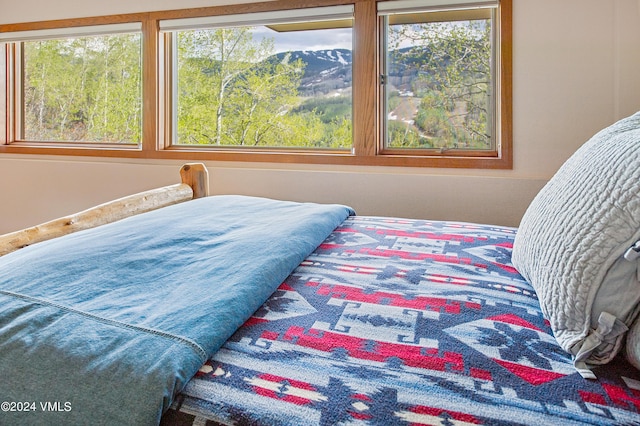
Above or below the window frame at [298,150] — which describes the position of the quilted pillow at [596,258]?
below

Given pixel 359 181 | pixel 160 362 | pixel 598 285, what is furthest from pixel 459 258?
pixel 359 181

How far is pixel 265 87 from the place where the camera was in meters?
3.20

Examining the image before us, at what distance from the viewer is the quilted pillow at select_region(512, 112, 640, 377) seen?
0.77 metres

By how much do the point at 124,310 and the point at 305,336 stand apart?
1.11ft

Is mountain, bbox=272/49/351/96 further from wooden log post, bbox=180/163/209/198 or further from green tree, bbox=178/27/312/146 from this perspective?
wooden log post, bbox=180/163/209/198

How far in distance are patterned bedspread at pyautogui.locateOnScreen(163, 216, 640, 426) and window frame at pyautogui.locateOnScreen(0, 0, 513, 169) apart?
163cm

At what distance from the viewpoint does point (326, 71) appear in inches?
121

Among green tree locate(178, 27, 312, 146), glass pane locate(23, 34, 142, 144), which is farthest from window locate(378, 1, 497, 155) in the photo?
glass pane locate(23, 34, 142, 144)

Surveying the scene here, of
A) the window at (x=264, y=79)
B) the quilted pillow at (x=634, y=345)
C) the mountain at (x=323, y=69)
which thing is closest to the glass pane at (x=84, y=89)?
the window at (x=264, y=79)

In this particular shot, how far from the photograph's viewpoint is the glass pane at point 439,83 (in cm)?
275

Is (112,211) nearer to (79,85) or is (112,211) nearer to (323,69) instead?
(323,69)

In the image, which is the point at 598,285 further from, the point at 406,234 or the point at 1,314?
the point at 1,314

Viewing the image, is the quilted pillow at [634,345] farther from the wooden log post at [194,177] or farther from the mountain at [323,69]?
the mountain at [323,69]

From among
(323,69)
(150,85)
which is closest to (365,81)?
(323,69)
